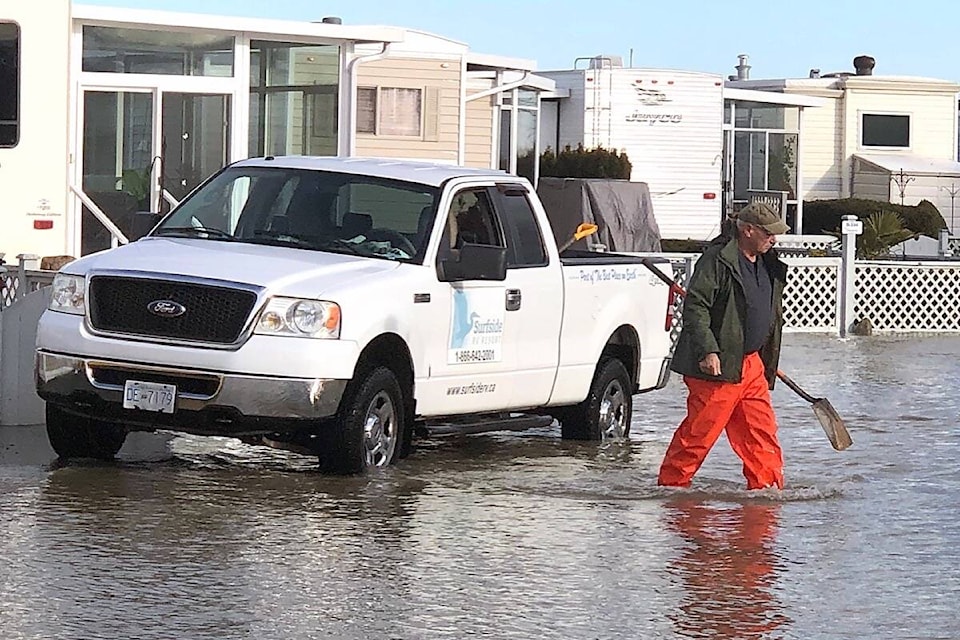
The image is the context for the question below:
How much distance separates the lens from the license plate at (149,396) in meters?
10.8

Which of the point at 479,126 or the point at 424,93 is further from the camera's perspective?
the point at 479,126

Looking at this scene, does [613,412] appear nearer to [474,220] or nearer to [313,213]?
[474,220]

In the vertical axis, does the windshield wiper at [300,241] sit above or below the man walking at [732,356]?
above

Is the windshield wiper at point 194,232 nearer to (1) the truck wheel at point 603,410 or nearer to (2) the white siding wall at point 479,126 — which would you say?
(1) the truck wheel at point 603,410

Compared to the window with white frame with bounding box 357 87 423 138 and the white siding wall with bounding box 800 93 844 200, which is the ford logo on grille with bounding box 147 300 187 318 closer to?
the window with white frame with bounding box 357 87 423 138

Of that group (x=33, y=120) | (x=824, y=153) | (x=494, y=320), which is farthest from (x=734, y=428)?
(x=824, y=153)

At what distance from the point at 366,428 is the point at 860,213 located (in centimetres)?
3529

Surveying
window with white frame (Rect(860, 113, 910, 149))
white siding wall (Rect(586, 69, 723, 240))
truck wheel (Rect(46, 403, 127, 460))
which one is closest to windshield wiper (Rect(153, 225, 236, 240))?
truck wheel (Rect(46, 403, 127, 460))

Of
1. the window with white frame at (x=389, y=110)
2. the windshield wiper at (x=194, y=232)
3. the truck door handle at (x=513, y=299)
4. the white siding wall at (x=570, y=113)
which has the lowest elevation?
the truck door handle at (x=513, y=299)

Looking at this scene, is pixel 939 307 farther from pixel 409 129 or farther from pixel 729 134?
pixel 729 134

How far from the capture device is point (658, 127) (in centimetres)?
3891

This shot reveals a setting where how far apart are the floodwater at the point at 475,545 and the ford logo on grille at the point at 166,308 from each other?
912 mm

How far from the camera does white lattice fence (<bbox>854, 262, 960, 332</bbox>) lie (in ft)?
87.7

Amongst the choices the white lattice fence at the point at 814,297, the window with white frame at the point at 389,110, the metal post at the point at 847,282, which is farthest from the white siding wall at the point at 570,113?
the metal post at the point at 847,282
